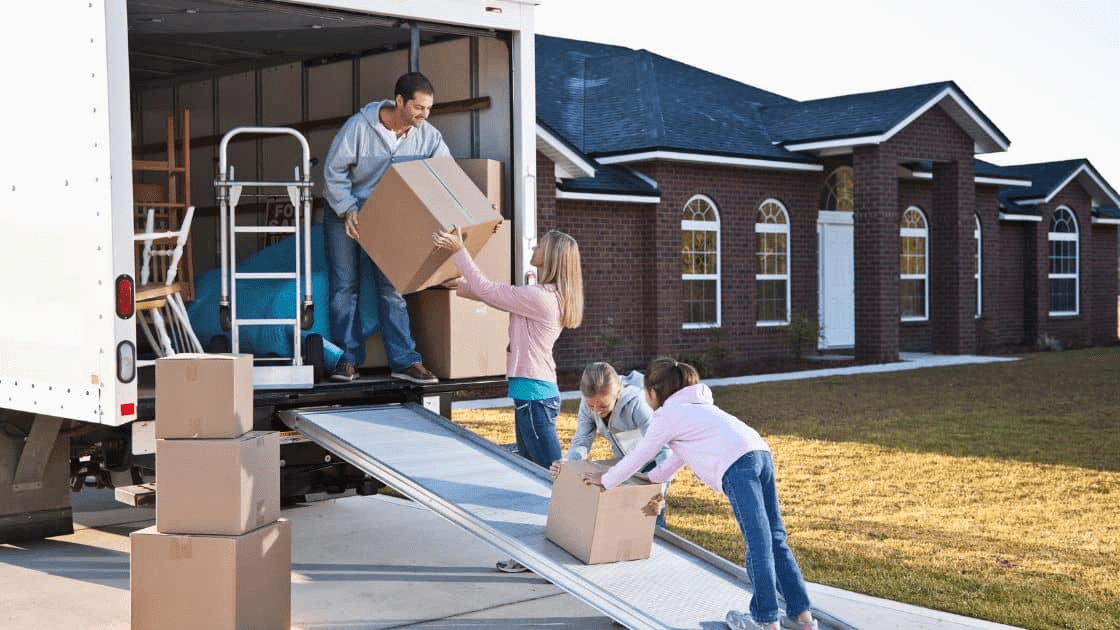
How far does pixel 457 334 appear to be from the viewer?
298 inches

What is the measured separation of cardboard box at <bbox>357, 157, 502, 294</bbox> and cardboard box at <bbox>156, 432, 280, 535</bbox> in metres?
1.59

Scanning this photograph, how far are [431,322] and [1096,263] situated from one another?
26610 mm

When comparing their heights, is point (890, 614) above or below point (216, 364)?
below

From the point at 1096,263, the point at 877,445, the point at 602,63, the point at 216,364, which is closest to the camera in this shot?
the point at 216,364

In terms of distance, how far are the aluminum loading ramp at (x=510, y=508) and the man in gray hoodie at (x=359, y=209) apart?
37cm

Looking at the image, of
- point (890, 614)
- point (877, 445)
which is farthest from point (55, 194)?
point (877, 445)

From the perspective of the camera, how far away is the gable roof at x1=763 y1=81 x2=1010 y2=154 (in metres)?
21.9

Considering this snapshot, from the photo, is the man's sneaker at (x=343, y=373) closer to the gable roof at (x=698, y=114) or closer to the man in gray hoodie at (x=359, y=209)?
the man in gray hoodie at (x=359, y=209)

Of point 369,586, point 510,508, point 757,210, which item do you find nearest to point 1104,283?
point 757,210

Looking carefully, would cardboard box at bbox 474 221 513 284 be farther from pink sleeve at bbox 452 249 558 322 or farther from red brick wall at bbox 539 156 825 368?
red brick wall at bbox 539 156 825 368

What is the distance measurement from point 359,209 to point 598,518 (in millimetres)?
2720

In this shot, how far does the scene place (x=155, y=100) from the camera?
1121 centimetres

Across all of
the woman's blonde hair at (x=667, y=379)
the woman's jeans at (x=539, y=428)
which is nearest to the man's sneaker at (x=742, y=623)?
the woman's blonde hair at (x=667, y=379)

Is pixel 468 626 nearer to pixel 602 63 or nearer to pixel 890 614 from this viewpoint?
pixel 890 614
